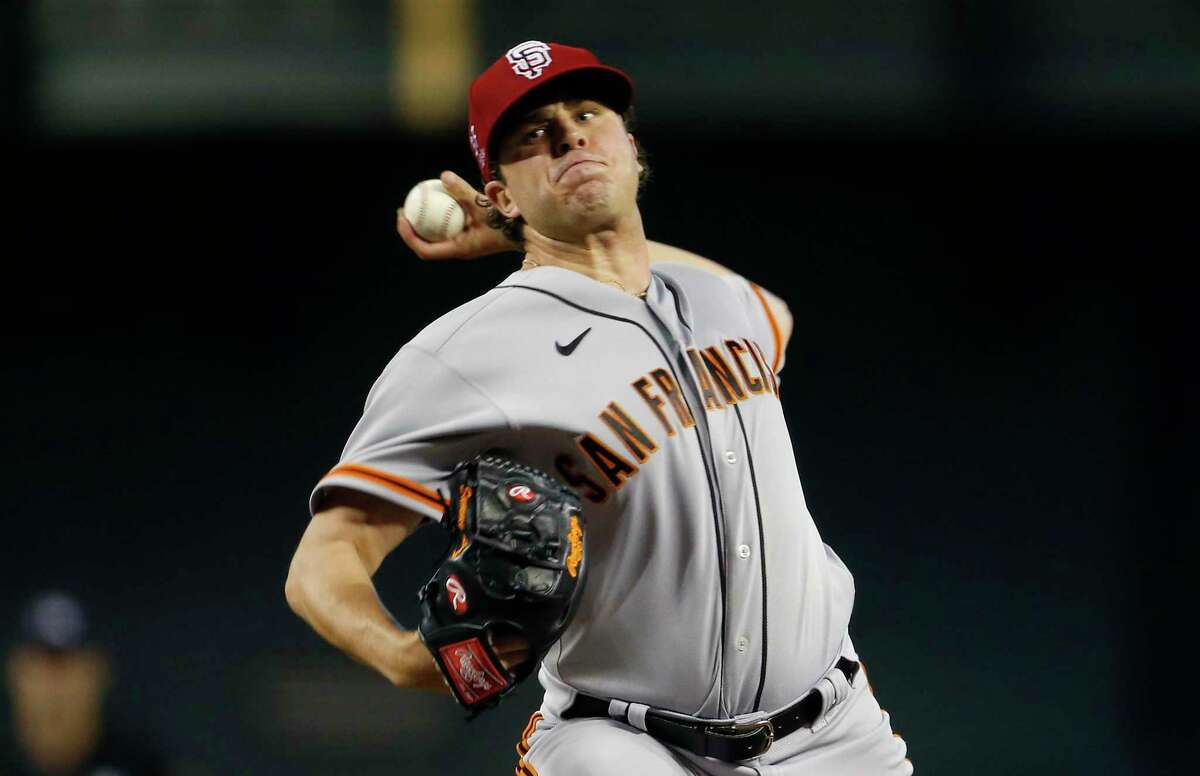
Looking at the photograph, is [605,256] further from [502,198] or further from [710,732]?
[710,732]

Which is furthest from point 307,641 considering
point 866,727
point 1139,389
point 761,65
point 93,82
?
point 866,727

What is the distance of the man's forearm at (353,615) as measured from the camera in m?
1.79

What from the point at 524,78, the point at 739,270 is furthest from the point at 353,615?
the point at 739,270

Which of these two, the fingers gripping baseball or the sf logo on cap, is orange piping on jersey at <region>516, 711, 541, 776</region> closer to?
the fingers gripping baseball

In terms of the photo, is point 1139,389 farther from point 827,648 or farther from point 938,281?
point 827,648

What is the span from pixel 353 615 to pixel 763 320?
0.92 meters

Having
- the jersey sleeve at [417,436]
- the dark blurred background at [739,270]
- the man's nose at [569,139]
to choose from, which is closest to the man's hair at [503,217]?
the man's nose at [569,139]

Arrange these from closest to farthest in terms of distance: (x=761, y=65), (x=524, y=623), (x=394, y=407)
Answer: (x=524, y=623), (x=394, y=407), (x=761, y=65)

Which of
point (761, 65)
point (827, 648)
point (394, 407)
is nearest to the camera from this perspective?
point (394, 407)

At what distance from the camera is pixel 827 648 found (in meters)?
2.18

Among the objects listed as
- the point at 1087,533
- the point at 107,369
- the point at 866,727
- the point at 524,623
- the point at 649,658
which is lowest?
the point at 1087,533

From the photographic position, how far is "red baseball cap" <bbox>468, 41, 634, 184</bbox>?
2195mm

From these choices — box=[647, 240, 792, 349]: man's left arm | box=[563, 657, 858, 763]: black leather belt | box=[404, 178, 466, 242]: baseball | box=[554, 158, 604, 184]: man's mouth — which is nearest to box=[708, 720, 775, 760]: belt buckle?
box=[563, 657, 858, 763]: black leather belt

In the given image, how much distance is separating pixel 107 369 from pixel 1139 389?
157 inches
